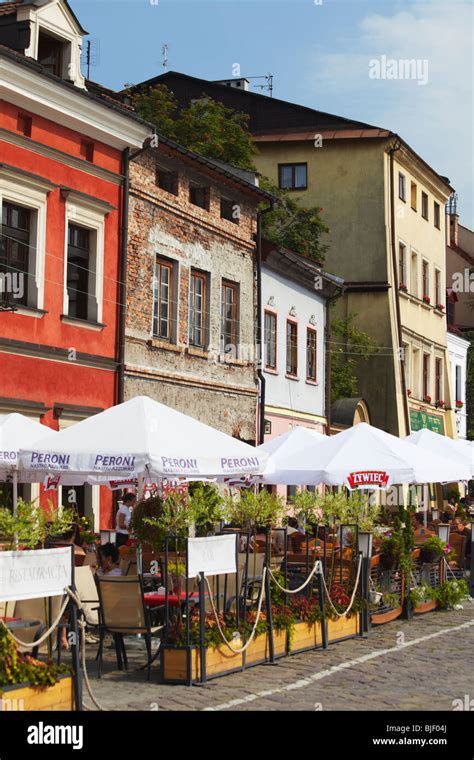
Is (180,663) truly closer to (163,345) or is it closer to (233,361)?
(163,345)

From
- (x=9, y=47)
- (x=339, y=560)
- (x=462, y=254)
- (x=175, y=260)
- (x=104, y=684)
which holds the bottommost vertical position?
(x=104, y=684)

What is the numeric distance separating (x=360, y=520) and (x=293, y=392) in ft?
52.8

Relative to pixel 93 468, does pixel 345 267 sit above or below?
above

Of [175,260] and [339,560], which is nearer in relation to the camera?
[339,560]

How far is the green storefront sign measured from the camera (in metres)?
46.6

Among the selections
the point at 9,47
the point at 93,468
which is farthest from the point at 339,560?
the point at 9,47

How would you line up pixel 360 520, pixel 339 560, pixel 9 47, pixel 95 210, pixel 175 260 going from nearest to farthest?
pixel 339 560 < pixel 360 520 < pixel 9 47 < pixel 95 210 < pixel 175 260

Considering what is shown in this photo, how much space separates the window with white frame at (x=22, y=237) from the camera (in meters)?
20.6

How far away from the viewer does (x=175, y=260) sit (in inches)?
1032

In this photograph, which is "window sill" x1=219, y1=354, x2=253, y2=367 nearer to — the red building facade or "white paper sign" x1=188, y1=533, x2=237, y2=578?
the red building facade

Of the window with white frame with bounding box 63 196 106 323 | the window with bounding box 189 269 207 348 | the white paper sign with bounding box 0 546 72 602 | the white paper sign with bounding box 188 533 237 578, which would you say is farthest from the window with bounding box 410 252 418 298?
the white paper sign with bounding box 0 546 72 602

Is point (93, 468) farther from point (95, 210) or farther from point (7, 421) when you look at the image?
point (95, 210)

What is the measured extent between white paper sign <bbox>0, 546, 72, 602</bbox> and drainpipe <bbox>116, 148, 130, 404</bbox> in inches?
516

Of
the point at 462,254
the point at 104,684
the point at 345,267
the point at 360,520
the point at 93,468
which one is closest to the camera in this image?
the point at 104,684
